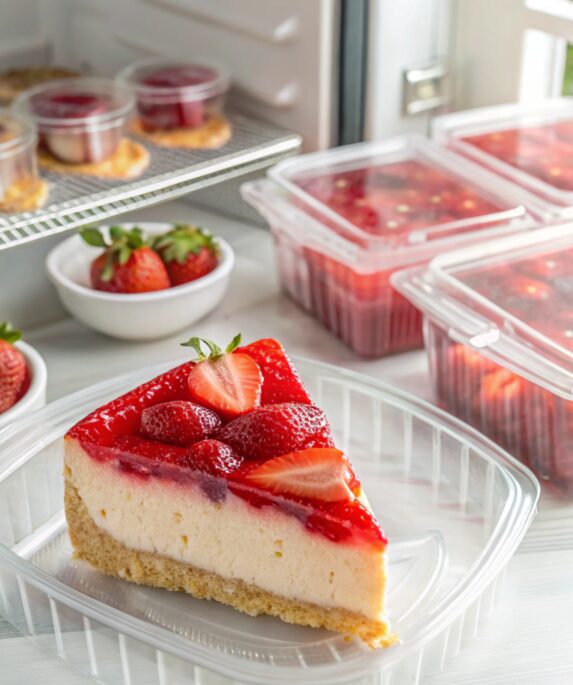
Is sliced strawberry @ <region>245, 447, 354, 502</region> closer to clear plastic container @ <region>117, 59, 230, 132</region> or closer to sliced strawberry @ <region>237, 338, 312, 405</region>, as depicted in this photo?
sliced strawberry @ <region>237, 338, 312, 405</region>

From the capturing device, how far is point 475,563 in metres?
1.03

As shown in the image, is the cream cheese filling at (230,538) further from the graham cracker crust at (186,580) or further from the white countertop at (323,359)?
the white countertop at (323,359)

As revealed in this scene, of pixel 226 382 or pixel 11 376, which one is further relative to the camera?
pixel 11 376

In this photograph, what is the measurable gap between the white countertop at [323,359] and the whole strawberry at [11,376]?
0.38ft

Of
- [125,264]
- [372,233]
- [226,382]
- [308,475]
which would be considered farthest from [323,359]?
[308,475]

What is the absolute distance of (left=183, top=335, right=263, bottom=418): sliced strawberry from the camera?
3.58 feet

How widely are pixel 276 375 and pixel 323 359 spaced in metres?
0.33

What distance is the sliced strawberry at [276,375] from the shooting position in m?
1.13

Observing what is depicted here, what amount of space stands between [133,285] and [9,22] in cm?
86

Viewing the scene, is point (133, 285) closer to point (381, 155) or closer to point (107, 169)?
point (107, 169)

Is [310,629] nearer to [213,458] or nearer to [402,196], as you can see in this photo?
[213,458]

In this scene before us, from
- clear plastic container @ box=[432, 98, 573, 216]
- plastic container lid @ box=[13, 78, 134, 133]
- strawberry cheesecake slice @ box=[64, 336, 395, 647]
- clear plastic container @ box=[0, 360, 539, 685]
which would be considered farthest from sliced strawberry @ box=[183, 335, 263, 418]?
plastic container lid @ box=[13, 78, 134, 133]

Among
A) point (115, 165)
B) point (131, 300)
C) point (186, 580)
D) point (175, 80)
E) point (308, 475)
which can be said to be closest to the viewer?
point (308, 475)

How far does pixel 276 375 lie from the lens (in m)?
1.16
